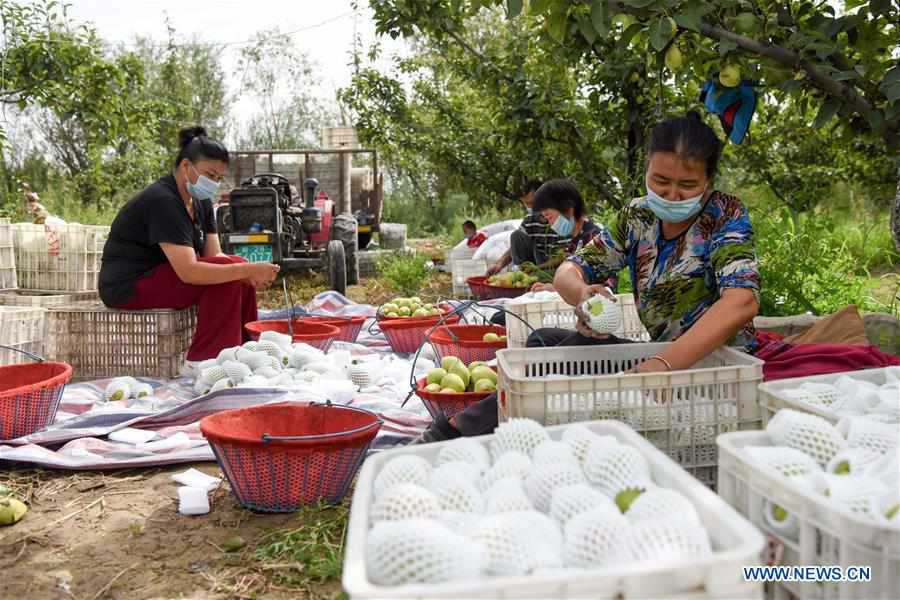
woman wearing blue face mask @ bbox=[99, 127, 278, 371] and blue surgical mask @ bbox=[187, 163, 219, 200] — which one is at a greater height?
blue surgical mask @ bbox=[187, 163, 219, 200]

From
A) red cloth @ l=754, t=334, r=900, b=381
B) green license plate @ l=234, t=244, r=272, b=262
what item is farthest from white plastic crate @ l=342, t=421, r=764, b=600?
green license plate @ l=234, t=244, r=272, b=262

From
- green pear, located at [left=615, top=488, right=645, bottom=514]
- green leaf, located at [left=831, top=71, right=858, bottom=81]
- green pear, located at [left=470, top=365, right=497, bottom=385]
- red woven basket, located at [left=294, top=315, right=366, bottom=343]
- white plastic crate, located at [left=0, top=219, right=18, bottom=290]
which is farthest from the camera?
white plastic crate, located at [left=0, top=219, right=18, bottom=290]

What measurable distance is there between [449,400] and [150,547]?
123cm

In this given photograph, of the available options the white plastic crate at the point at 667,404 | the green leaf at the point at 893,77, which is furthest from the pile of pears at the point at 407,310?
the white plastic crate at the point at 667,404

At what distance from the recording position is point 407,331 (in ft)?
17.0

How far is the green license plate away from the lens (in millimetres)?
7754

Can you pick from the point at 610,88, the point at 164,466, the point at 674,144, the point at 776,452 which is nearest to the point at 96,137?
the point at 610,88

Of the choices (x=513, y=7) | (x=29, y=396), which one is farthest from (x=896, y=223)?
(x=29, y=396)

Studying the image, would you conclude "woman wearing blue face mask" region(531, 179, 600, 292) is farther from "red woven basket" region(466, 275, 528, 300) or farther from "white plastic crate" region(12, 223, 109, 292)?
"white plastic crate" region(12, 223, 109, 292)

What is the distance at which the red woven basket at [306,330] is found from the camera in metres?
4.81

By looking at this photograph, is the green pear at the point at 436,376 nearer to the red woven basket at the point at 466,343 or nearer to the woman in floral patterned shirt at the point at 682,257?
the red woven basket at the point at 466,343

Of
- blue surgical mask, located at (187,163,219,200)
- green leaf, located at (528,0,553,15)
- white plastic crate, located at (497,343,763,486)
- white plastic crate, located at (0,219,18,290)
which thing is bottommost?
white plastic crate, located at (497,343,763,486)

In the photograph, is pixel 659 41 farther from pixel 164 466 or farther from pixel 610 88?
pixel 610 88

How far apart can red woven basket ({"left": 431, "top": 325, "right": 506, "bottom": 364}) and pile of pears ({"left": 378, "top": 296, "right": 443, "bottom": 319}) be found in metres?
0.87
